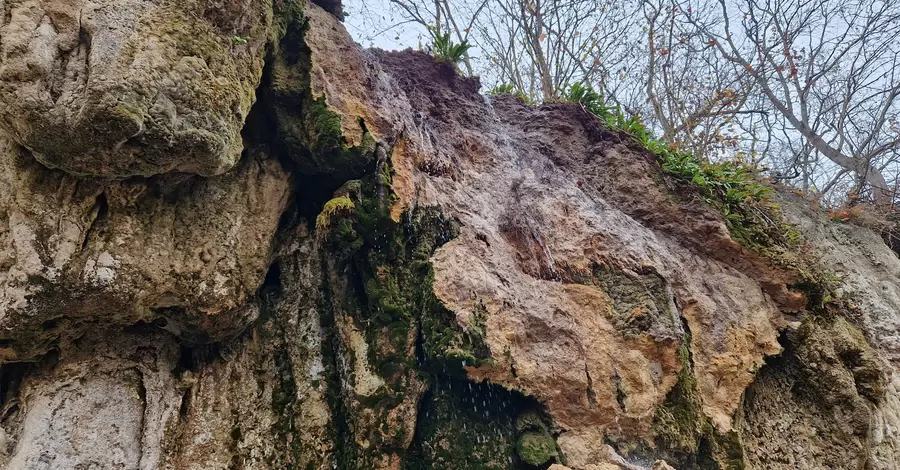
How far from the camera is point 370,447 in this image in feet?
13.2

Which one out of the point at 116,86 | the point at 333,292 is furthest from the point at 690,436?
the point at 116,86

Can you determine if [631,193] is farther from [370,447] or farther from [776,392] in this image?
[370,447]

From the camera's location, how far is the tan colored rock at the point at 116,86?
291 centimetres

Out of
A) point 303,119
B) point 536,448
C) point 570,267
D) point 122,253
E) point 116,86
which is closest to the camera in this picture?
point 116,86

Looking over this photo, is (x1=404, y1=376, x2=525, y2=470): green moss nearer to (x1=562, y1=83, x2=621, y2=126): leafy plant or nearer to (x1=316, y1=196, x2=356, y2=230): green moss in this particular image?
(x1=316, y1=196, x2=356, y2=230): green moss

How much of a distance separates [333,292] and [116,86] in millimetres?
2513

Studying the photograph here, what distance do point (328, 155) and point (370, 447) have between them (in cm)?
267

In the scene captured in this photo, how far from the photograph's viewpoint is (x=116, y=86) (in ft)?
9.52

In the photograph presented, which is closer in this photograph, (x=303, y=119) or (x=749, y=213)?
(x=303, y=119)

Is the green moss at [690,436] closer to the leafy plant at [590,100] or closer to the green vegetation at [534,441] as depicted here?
the green vegetation at [534,441]

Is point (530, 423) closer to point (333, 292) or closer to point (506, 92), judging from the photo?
point (333, 292)

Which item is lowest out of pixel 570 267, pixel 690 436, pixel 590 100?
pixel 690 436

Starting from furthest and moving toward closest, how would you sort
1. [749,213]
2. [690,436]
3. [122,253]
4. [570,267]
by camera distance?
[749,213] → [570,267] → [690,436] → [122,253]

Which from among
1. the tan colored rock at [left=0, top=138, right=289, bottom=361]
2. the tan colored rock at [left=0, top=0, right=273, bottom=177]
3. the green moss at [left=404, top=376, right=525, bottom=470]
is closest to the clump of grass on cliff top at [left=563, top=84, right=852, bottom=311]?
the green moss at [left=404, top=376, right=525, bottom=470]
